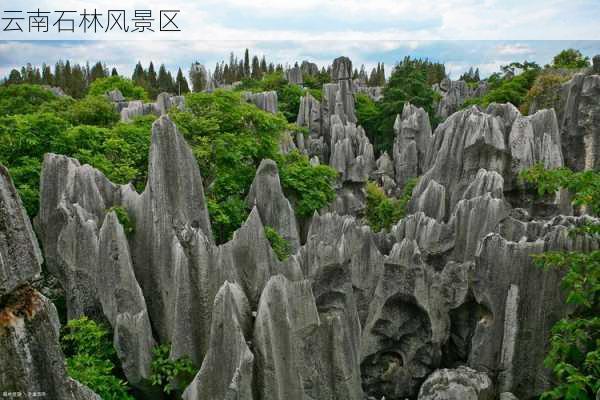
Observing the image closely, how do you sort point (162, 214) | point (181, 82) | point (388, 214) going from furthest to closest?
point (181, 82) < point (388, 214) < point (162, 214)

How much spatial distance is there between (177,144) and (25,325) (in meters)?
7.23

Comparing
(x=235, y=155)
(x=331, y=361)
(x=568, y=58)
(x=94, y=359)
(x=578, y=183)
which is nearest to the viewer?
(x=578, y=183)

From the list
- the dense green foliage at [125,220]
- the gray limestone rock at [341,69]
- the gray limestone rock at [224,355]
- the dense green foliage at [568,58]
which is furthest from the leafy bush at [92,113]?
the dense green foliage at [568,58]

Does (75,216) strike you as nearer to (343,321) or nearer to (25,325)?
(343,321)

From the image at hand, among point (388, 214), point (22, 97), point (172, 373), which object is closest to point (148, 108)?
point (22, 97)

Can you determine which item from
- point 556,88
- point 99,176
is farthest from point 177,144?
point 556,88

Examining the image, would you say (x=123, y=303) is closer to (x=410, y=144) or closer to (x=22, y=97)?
(x=410, y=144)

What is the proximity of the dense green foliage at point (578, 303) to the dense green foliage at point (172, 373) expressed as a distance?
4.92 m

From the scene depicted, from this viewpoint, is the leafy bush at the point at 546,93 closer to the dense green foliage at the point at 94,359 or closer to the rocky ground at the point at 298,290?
the rocky ground at the point at 298,290

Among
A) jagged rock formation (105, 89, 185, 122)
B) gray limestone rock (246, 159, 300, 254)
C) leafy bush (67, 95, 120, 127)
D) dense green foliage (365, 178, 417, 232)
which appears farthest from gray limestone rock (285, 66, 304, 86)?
gray limestone rock (246, 159, 300, 254)

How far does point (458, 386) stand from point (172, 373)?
189 inches

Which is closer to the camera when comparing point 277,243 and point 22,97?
point 277,243

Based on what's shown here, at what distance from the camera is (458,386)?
928 centimetres

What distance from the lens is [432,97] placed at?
41125mm
